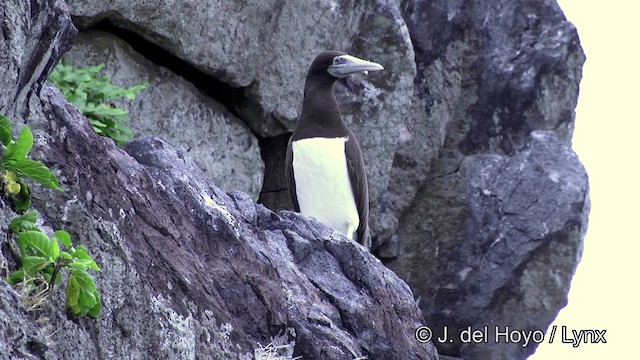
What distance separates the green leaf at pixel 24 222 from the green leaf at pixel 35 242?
0.04 metres

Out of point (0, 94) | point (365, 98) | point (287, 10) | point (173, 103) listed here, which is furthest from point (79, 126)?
point (365, 98)

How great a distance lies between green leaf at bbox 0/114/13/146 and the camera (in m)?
4.88

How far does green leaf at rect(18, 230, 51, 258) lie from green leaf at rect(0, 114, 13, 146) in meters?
0.41

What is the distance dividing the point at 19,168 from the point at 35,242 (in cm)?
31

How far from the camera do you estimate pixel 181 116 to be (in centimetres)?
1062

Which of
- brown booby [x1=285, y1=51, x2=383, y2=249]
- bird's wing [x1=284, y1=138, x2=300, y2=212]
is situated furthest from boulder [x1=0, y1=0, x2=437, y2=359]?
bird's wing [x1=284, y1=138, x2=300, y2=212]

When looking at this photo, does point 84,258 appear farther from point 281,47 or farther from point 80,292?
point 281,47

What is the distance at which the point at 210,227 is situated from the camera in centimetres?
614

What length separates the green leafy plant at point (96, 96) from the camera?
8.43 metres

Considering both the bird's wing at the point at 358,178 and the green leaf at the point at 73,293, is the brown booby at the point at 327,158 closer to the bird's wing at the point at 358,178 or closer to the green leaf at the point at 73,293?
the bird's wing at the point at 358,178

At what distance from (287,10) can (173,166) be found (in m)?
5.01

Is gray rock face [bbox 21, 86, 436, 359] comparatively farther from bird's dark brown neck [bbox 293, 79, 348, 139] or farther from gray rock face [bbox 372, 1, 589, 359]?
gray rock face [bbox 372, 1, 589, 359]
